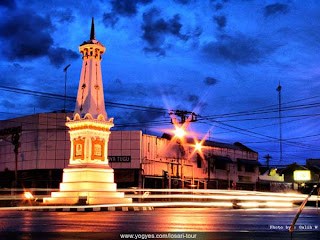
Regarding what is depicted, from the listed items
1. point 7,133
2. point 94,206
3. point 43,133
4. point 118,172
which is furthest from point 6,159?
point 94,206

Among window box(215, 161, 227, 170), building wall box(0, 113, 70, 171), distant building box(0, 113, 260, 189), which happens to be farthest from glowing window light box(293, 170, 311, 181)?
building wall box(0, 113, 70, 171)

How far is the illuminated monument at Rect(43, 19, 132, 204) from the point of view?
34.6 m

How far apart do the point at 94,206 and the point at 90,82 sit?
35.2 feet

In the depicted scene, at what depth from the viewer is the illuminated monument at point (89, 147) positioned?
34.6m

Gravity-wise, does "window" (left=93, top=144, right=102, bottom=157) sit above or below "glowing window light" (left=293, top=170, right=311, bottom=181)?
above

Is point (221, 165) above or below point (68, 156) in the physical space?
below

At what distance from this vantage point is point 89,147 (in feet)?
116

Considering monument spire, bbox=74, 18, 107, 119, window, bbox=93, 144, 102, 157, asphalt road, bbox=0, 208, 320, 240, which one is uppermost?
monument spire, bbox=74, 18, 107, 119

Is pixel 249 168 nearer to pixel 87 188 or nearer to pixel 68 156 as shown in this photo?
pixel 68 156

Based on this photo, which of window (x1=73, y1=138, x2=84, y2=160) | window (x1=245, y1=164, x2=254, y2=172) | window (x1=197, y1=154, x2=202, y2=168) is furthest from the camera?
window (x1=245, y1=164, x2=254, y2=172)

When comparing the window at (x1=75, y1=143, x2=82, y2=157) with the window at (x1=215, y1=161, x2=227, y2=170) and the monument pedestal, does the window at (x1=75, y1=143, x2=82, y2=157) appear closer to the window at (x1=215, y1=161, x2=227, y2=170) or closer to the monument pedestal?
the monument pedestal

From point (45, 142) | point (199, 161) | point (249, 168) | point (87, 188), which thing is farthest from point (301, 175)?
point (249, 168)

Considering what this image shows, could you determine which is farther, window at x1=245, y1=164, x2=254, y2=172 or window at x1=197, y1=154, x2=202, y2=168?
window at x1=245, y1=164, x2=254, y2=172

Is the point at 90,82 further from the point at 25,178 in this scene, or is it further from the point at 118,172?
the point at 25,178
